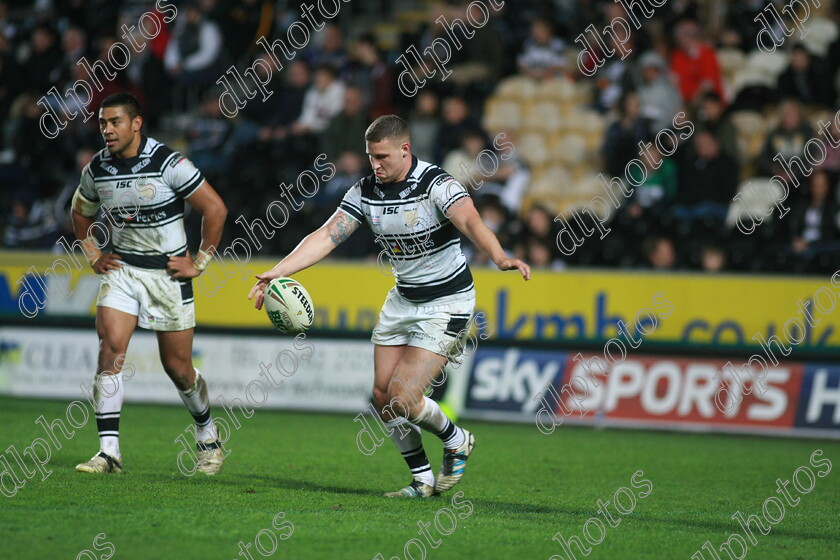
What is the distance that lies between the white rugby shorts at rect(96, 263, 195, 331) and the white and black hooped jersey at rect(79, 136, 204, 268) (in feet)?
0.29

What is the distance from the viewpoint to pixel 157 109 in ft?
58.5

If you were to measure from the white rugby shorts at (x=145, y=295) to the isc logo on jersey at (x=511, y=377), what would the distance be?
245 inches

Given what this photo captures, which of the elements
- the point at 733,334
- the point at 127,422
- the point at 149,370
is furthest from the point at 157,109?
the point at 733,334

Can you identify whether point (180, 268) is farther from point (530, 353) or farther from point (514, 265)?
point (530, 353)

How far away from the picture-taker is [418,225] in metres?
7.36

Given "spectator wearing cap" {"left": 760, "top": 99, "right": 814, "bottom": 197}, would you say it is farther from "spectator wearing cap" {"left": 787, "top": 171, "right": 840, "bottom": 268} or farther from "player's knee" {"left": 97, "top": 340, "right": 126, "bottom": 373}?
"player's knee" {"left": 97, "top": 340, "right": 126, "bottom": 373}

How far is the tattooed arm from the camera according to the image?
23.6 feet

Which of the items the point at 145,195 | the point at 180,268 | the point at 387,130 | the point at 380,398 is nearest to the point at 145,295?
the point at 180,268

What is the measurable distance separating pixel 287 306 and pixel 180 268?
1.29m

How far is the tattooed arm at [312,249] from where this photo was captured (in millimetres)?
7207

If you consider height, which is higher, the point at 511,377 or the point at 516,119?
the point at 516,119

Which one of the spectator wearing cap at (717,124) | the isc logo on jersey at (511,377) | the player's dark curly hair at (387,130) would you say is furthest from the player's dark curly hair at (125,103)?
the spectator wearing cap at (717,124)

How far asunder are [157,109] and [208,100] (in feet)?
2.65

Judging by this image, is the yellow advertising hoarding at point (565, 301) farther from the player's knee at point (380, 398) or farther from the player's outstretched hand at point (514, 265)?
the player's outstretched hand at point (514, 265)
